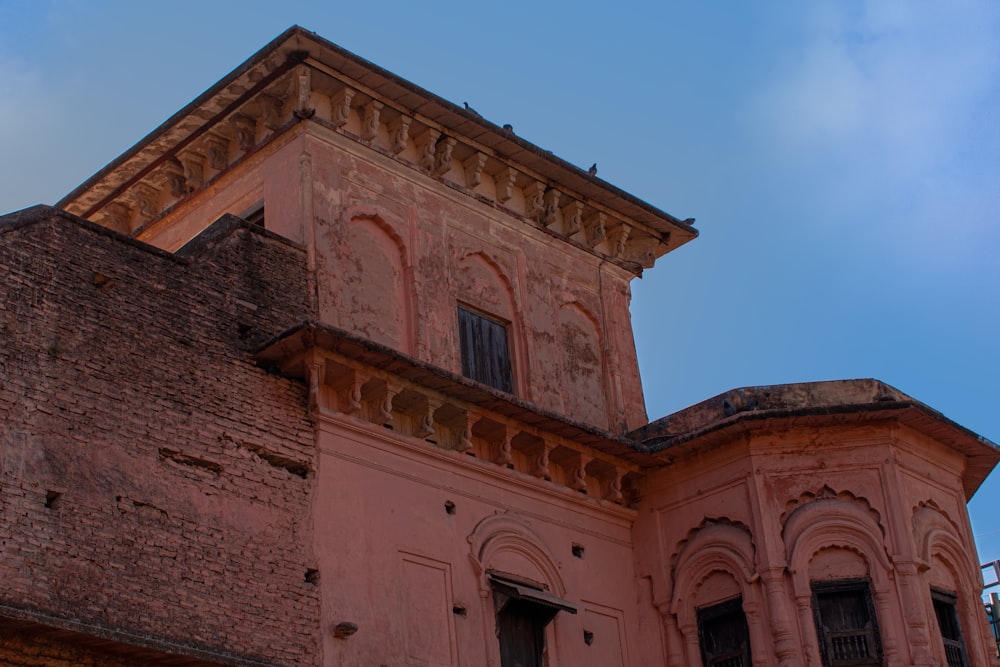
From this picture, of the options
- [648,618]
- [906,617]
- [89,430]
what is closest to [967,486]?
[906,617]

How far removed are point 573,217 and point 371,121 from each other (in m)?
2.99

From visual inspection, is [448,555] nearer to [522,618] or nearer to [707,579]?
[522,618]

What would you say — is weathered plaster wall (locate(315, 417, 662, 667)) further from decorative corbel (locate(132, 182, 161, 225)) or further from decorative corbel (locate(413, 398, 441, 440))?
decorative corbel (locate(132, 182, 161, 225))

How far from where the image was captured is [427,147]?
15961 mm

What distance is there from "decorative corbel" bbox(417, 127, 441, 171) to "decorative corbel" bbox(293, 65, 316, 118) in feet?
4.62

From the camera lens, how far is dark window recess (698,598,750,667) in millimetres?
14852

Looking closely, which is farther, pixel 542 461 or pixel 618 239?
pixel 618 239

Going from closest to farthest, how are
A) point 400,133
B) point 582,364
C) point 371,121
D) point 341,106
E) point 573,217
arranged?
point 341,106
point 371,121
point 400,133
point 582,364
point 573,217

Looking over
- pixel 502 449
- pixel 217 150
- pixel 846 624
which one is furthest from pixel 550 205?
pixel 846 624

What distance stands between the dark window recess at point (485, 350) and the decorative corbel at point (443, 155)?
4.86ft

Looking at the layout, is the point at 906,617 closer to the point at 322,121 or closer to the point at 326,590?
the point at 326,590

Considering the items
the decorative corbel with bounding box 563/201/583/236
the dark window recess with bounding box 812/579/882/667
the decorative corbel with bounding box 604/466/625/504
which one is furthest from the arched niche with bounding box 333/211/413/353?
the dark window recess with bounding box 812/579/882/667

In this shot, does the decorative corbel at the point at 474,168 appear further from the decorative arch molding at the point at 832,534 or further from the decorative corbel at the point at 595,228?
the decorative arch molding at the point at 832,534

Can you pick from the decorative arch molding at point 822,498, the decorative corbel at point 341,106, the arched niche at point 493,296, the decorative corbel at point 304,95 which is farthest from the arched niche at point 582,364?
the decorative corbel at point 304,95
